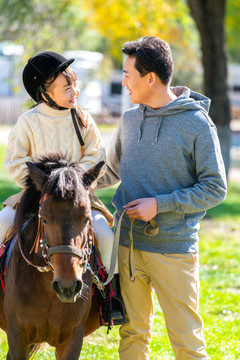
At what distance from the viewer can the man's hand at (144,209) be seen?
356 centimetres

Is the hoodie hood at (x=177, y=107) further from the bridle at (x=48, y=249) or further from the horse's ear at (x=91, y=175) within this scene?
the bridle at (x=48, y=249)

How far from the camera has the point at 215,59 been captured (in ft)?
42.1

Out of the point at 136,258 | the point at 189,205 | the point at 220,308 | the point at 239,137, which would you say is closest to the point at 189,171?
the point at 189,205

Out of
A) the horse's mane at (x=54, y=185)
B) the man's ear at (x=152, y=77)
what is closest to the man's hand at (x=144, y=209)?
the horse's mane at (x=54, y=185)

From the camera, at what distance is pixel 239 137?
1043 inches

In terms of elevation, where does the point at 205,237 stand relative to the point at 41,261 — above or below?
below

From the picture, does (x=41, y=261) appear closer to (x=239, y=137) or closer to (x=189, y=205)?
(x=189, y=205)

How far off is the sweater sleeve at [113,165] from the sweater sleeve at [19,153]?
64cm

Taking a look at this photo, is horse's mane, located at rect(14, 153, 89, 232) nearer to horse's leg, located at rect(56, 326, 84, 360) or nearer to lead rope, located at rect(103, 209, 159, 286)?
lead rope, located at rect(103, 209, 159, 286)

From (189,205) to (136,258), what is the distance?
60cm

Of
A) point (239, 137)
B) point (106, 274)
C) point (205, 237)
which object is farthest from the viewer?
point (239, 137)

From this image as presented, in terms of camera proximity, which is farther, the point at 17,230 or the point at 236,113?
the point at 236,113

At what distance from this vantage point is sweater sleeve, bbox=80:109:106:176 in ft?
12.5

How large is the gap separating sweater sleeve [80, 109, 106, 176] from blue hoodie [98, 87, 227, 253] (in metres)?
0.17
